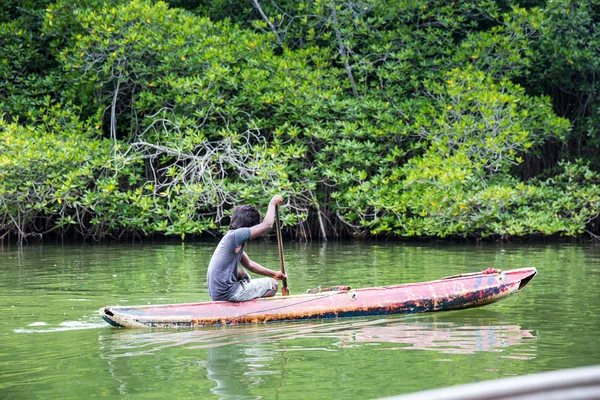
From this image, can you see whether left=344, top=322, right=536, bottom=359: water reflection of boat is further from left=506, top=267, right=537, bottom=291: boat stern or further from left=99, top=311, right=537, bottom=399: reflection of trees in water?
left=506, top=267, right=537, bottom=291: boat stern

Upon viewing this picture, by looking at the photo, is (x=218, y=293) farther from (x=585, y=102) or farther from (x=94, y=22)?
(x=585, y=102)

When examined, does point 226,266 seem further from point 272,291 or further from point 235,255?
point 272,291

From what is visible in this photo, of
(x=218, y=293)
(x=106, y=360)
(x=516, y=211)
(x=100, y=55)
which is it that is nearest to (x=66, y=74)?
(x=100, y=55)

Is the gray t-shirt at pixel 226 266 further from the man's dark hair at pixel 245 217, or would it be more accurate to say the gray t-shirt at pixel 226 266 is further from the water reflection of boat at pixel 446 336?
the water reflection of boat at pixel 446 336

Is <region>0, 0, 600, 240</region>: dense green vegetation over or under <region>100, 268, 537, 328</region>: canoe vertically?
over

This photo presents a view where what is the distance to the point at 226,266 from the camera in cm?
682


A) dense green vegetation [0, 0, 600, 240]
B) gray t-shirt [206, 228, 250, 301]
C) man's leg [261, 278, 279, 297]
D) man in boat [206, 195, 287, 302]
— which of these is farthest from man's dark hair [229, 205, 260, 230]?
dense green vegetation [0, 0, 600, 240]

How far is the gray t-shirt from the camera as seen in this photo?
670 cm

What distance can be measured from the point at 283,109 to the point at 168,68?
2242 mm

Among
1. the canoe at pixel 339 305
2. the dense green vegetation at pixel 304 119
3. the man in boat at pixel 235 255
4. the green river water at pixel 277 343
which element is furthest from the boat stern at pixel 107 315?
the dense green vegetation at pixel 304 119

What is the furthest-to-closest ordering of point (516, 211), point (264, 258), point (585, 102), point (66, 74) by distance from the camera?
point (585, 102) < point (66, 74) < point (516, 211) < point (264, 258)

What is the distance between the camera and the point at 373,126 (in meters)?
15.6

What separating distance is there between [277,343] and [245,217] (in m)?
1.23

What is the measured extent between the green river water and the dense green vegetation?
3.79 metres
